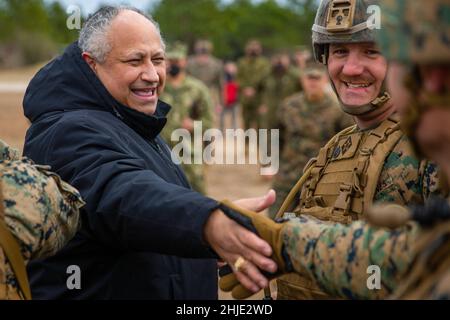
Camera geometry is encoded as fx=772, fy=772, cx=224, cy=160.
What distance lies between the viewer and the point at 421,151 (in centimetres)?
209

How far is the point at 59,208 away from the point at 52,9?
239 feet

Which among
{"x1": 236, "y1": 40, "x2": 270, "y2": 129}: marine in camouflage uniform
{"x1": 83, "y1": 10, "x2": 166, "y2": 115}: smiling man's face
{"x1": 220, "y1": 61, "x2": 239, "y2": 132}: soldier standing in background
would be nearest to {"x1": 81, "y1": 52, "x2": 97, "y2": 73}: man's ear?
{"x1": 83, "y1": 10, "x2": 166, "y2": 115}: smiling man's face

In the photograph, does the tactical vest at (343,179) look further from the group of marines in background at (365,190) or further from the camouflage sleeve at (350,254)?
the camouflage sleeve at (350,254)

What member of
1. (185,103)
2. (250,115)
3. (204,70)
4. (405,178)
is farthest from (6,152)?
(204,70)

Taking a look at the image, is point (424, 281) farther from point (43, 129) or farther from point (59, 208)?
point (43, 129)

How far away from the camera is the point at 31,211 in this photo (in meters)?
2.49

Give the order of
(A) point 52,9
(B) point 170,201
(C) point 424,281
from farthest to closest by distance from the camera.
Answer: (A) point 52,9
(B) point 170,201
(C) point 424,281

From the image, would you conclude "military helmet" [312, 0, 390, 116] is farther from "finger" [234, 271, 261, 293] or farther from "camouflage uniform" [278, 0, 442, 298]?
"finger" [234, 271, 261, 293]

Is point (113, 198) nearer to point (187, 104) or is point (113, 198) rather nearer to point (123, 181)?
point (123, 181)

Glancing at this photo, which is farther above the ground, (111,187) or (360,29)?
(360,29)

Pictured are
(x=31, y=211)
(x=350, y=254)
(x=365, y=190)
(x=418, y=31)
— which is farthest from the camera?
(x=365, y=190)

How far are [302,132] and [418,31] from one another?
674 centimetres
